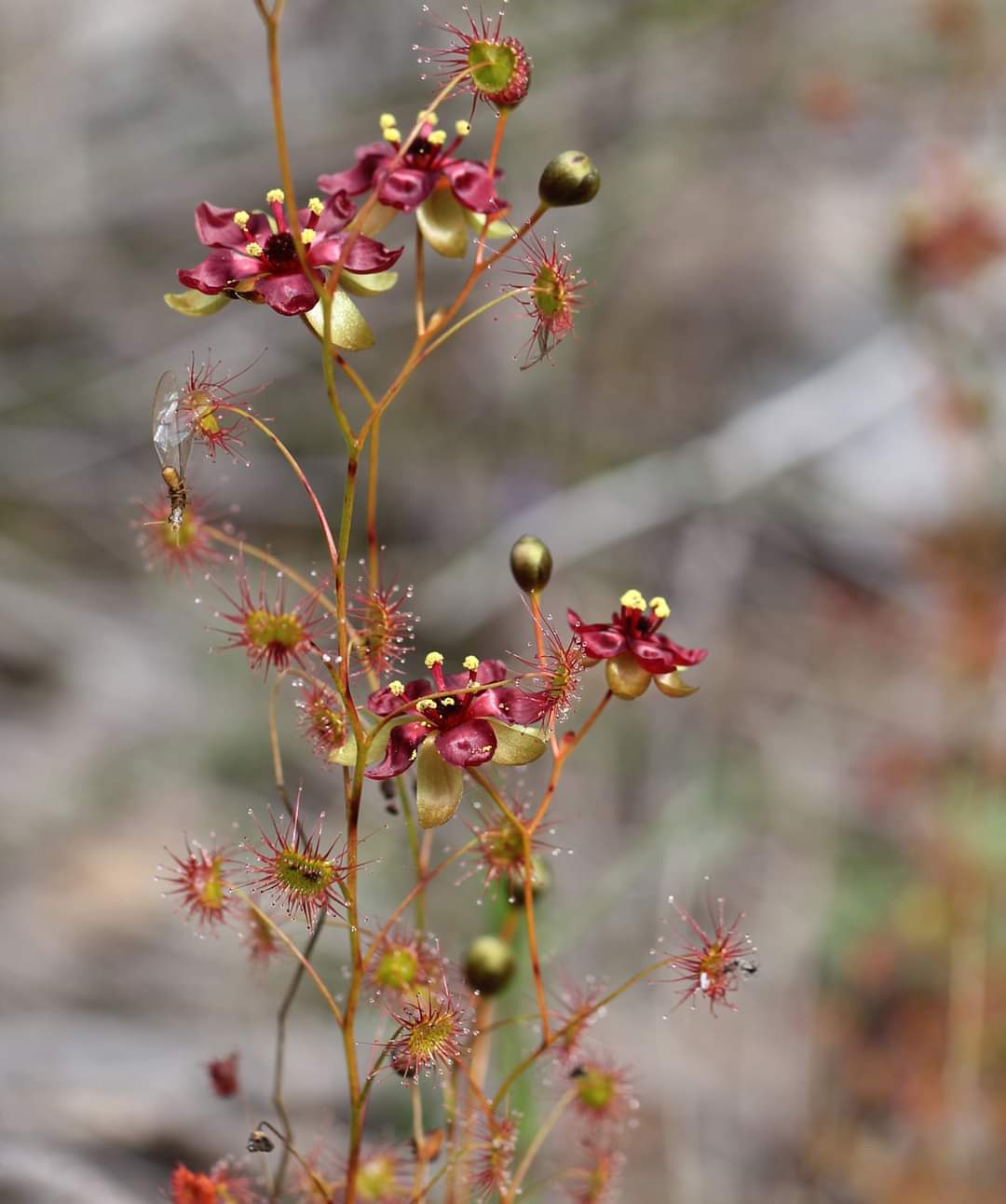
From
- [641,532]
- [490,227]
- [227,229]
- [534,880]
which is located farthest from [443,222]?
[641,532]

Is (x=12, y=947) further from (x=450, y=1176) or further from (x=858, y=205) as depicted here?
(x=858, y=205)

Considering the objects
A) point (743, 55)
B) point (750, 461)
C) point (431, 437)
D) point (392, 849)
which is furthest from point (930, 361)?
point (392, 849)

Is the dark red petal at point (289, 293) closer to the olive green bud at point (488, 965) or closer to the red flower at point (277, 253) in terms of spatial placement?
the red flower at point (277, 253)

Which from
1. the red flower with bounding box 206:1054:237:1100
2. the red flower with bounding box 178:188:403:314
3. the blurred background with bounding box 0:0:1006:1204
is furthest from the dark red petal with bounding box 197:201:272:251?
the blurred background with bounding box 0:0:1006:1204

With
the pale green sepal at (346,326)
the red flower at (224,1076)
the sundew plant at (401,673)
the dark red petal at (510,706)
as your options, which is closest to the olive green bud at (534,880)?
the sundew plant at (401,673)

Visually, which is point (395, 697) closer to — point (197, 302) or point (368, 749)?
point (368, 749)

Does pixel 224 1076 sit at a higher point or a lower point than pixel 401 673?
lower
